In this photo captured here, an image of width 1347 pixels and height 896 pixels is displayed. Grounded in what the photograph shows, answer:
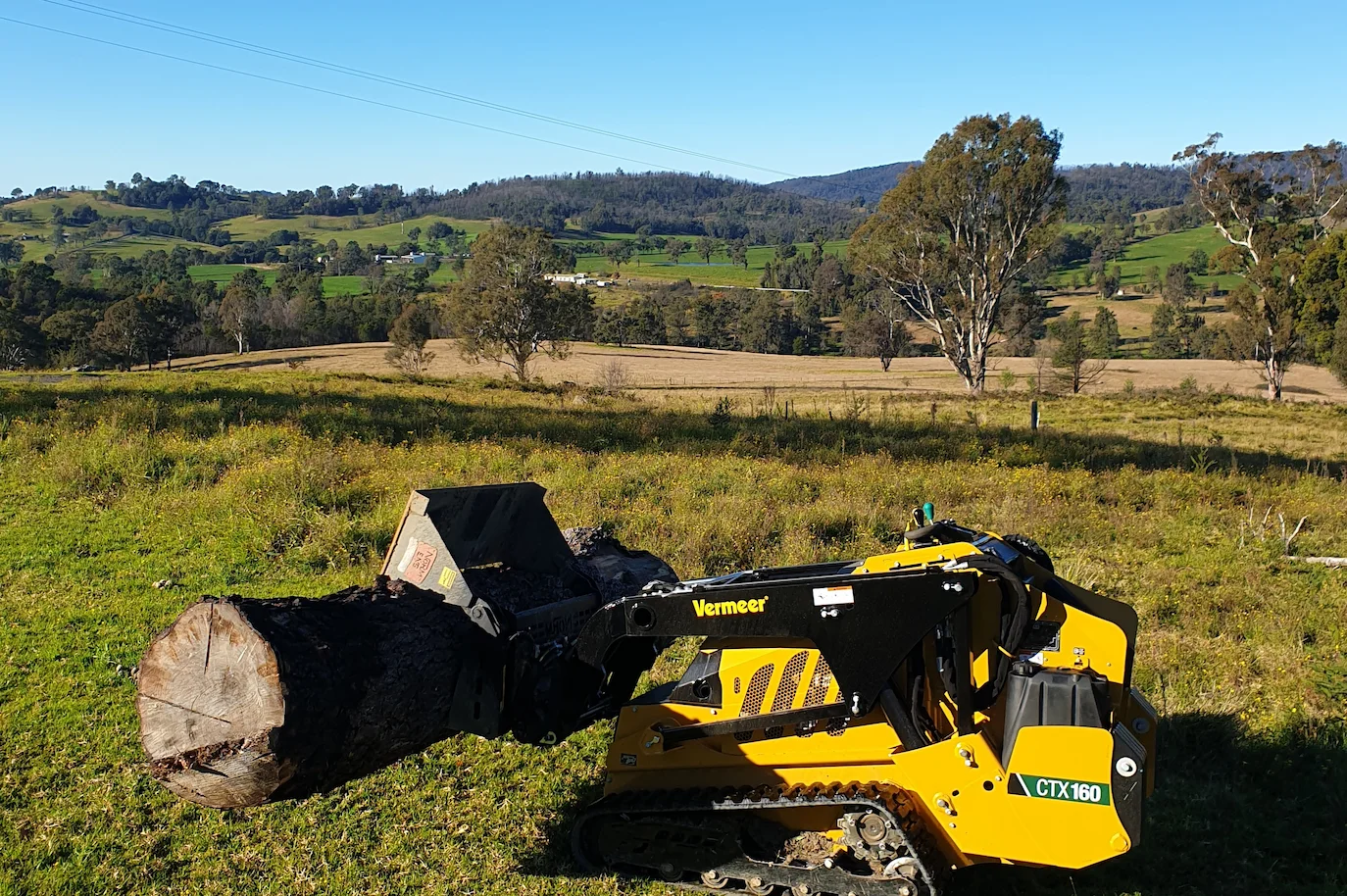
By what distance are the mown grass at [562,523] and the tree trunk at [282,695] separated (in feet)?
2.38

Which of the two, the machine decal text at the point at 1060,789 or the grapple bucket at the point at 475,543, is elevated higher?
the grapple bucket at the point at 475,543

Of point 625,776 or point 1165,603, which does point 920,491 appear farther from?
point 625,776

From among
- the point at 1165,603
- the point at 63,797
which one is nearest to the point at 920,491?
the point at 1165,603

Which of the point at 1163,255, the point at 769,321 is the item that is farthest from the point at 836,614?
the point at 1163,255

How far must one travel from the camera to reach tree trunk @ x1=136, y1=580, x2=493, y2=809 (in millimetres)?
3979

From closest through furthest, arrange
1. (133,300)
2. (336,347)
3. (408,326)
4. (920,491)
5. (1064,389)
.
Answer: (920,491), (1064,389), (408,326), (133,300), (336,347)

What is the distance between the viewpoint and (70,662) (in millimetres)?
7070

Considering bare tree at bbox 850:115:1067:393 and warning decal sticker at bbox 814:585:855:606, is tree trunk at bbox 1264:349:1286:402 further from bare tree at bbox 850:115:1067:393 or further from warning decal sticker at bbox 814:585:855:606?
warning decal sticker at bbox 814:585:855:606

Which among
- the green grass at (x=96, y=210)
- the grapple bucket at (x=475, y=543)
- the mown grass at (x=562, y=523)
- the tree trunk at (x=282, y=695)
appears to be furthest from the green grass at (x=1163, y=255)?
the green grass at (x=96, y=210)

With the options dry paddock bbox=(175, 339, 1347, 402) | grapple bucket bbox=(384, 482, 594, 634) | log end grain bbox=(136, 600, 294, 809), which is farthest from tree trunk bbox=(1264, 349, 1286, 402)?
log end grain bbox=(136, 600, 294, 809)

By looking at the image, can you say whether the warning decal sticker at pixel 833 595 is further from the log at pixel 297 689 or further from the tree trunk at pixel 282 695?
the tree trunk at pixel 282 695

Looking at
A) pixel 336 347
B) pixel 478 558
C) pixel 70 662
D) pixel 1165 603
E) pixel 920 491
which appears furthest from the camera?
pixel 336 347

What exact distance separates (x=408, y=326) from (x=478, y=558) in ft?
195

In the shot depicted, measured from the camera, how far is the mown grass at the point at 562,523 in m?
4.77
